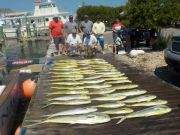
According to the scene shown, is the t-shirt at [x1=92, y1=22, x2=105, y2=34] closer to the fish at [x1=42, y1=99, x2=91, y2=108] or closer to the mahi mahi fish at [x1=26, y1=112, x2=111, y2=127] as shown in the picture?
the fish at [x1=42, y1=99, x2=91, y2=108]

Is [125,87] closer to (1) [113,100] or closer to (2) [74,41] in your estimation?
(1) [113,100]

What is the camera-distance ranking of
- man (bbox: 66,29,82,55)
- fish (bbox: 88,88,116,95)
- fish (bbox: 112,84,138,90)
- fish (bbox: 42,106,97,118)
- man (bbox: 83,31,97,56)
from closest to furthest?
fish (bbox: 42,106,97,118) < fish (bbox: 88,88,116,95) < fish (bbox: 112,84,138,90) < man (bbox: 83,31,97,56) < man (bbox: 66,29,82,55)

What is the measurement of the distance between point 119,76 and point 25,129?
177 inches

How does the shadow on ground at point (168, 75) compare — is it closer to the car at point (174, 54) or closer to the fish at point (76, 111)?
the car at point (174, 54)

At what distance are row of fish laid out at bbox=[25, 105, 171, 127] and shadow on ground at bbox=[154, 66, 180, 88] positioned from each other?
14.1ft

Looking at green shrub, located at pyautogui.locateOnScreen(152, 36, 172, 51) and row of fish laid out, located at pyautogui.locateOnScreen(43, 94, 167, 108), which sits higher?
green shrub, located at pyautogui.locateOnScreen(152, 36, 172, 51)

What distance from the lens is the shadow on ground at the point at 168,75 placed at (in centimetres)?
1097

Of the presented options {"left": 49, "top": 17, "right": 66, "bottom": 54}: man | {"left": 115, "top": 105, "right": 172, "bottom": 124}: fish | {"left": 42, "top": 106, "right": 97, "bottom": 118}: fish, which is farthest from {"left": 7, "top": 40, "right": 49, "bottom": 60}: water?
{"left": 115, "top": 105, "right": 172, "bottom": 124}: fish

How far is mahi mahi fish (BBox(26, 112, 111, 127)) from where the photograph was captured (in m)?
6.04

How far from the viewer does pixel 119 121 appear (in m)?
6.11

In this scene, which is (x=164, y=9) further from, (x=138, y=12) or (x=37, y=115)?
(x=37, y=115)

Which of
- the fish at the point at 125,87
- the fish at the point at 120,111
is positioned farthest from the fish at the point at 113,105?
the fish at the point at 125,87

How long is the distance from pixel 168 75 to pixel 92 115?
6152 mm

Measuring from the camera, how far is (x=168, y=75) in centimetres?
1195
